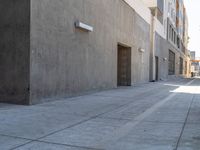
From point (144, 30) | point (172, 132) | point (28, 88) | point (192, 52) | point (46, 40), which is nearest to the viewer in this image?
point (172, 132)

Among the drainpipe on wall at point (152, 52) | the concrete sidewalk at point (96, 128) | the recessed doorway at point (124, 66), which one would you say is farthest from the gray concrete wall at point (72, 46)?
the drainpipe on wall at point (152, 52)

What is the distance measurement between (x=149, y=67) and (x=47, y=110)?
85.8ft

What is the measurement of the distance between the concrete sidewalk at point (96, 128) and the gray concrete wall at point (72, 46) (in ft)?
5.77

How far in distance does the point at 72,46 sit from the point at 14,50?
11.3 ft

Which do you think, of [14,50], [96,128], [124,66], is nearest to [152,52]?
[124,66]

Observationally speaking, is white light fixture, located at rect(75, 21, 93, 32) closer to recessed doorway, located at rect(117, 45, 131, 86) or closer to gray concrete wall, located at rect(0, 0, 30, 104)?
gray concrete wall, located at rect(0, 0, 30, 104)

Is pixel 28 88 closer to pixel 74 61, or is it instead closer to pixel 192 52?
pixel 74 61

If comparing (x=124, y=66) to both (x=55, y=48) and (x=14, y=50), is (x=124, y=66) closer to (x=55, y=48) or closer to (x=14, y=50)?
(x=55, y=48)

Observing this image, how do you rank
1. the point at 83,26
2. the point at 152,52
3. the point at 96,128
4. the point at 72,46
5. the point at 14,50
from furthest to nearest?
1. the point at 152,52
2. the point at 83,26
3. the point at 72,46
4. the point at 14,50
5. the point at 96,128

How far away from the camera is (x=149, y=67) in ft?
115

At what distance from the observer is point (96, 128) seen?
752 centimetres

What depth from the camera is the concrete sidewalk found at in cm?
595

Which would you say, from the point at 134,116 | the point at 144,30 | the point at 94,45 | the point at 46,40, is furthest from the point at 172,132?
the point at 144,30

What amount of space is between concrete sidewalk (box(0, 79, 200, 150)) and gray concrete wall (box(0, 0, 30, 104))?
73 cm
